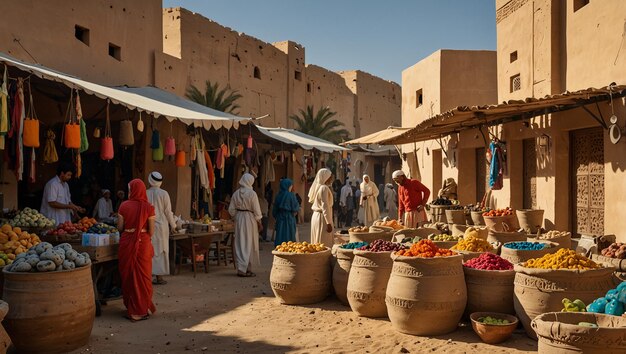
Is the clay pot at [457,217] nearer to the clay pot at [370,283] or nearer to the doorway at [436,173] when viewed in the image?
the clay pot at [370,283]

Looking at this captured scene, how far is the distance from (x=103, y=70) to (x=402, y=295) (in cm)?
822

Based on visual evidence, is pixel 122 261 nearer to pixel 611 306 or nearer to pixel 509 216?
pixel 611 306

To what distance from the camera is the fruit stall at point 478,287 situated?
378 cm

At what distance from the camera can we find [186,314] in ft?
20.0

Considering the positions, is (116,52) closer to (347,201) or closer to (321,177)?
(321,177)

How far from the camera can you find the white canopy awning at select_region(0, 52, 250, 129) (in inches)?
256

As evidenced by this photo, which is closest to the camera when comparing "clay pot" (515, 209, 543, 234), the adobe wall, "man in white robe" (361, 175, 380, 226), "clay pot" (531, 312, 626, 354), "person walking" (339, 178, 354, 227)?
"clay pot" (531, 312, 626, 354)

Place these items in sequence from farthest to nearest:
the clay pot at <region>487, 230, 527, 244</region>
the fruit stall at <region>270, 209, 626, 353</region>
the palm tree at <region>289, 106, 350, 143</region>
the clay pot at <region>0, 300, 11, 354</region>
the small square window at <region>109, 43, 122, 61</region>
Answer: the palm tree at <region>289, 106, 350, 143</region>, the small square window at <region>109, 43, 122, 61</region>, the clay pot at <region>487, 230, 527, 244</region>, the fruit stall at <region>270, 209, 626, 353</region>, the clay pot at <region>0, 300, 11, 354</region>

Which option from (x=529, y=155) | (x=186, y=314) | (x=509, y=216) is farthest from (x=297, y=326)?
(x=529, y=155)

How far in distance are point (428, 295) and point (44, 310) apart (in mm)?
3160

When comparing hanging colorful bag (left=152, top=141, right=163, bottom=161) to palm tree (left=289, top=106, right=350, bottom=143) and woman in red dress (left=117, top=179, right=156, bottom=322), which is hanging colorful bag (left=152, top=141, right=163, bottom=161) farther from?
palm tree (left=289, top=106, right=350, bottom=143)

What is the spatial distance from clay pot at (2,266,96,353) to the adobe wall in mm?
5644

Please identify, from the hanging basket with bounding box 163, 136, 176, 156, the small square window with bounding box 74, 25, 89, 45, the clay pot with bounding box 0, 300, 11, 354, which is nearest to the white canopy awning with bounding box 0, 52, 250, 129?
the hanging basket with bounding box 163, 136, 176, 156

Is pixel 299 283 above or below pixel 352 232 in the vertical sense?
below
